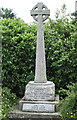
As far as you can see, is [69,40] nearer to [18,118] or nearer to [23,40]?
[23,40]

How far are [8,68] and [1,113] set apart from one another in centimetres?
230

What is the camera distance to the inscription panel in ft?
18.1

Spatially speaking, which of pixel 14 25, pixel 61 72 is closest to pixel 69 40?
pixel 61 72

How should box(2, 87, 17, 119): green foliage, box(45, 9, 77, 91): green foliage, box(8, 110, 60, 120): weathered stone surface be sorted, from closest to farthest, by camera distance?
1. box(8, 110, 60, 120): weathered stone surface
2. box(2, 87, 17, 119): green foliage
3. box(45, 9, 77, 91): green foliage

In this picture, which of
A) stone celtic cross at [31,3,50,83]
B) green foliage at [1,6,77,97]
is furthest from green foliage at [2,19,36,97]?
stone celtic cross at [31,3,50,83]

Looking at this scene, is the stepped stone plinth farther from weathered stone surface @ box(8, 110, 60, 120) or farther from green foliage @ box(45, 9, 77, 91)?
green foliage @ box(45, 9, 77, 91)

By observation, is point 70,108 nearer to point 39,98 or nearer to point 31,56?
point 39,98

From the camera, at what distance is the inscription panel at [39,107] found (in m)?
5.50

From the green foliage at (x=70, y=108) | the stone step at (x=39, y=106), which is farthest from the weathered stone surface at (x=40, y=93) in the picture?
the green foliage at (x=70, y=108)

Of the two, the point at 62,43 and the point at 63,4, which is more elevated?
the point at 63,4

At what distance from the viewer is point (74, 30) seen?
24.4 ft

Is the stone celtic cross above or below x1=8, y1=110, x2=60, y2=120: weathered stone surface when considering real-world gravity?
above

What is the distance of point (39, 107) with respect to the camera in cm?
555

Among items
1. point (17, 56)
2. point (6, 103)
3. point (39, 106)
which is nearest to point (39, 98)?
point (39, 106)
